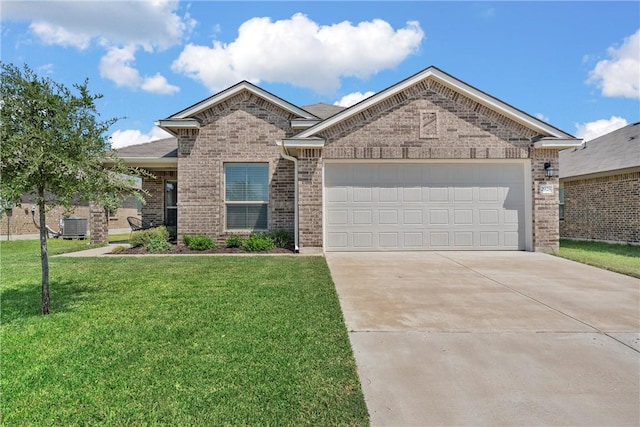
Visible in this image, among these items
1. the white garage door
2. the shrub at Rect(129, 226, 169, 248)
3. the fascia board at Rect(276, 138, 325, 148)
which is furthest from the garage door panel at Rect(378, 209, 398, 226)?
the shrub at Rect(129, 226, 169, 248)

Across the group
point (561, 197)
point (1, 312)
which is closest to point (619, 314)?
point (1, 312)

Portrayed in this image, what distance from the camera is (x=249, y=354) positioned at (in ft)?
11.4

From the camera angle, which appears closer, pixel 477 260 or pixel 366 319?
pixel 366 319

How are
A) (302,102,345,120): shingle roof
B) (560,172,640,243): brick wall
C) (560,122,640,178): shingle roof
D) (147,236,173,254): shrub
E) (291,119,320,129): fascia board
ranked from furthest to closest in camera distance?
(302,102,345,120): shingle roof, (560,122,640,178): shingle roof, (560,172,640,243): brick wall, (291,119,320,129): fascia board, (147,236,173,254): shrub

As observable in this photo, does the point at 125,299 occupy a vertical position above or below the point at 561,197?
below

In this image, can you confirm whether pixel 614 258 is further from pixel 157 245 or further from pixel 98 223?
pixel 98 223

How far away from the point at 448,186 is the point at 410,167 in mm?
1253

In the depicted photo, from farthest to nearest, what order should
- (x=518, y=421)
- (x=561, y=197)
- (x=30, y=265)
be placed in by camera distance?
(x=561, y=197) < (x=30, y=265) < (x=518, y=421)

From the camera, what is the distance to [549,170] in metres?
10.5

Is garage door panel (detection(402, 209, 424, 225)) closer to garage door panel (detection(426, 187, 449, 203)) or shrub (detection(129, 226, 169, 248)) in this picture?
garage door panel (detection(426, 187, 449, 203))

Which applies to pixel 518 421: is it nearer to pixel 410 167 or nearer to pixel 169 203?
pixel 410 167

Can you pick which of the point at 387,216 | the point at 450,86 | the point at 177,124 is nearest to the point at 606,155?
the point at 450,86

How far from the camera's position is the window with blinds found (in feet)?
38.6

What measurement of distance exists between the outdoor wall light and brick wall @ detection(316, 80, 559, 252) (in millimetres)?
98
